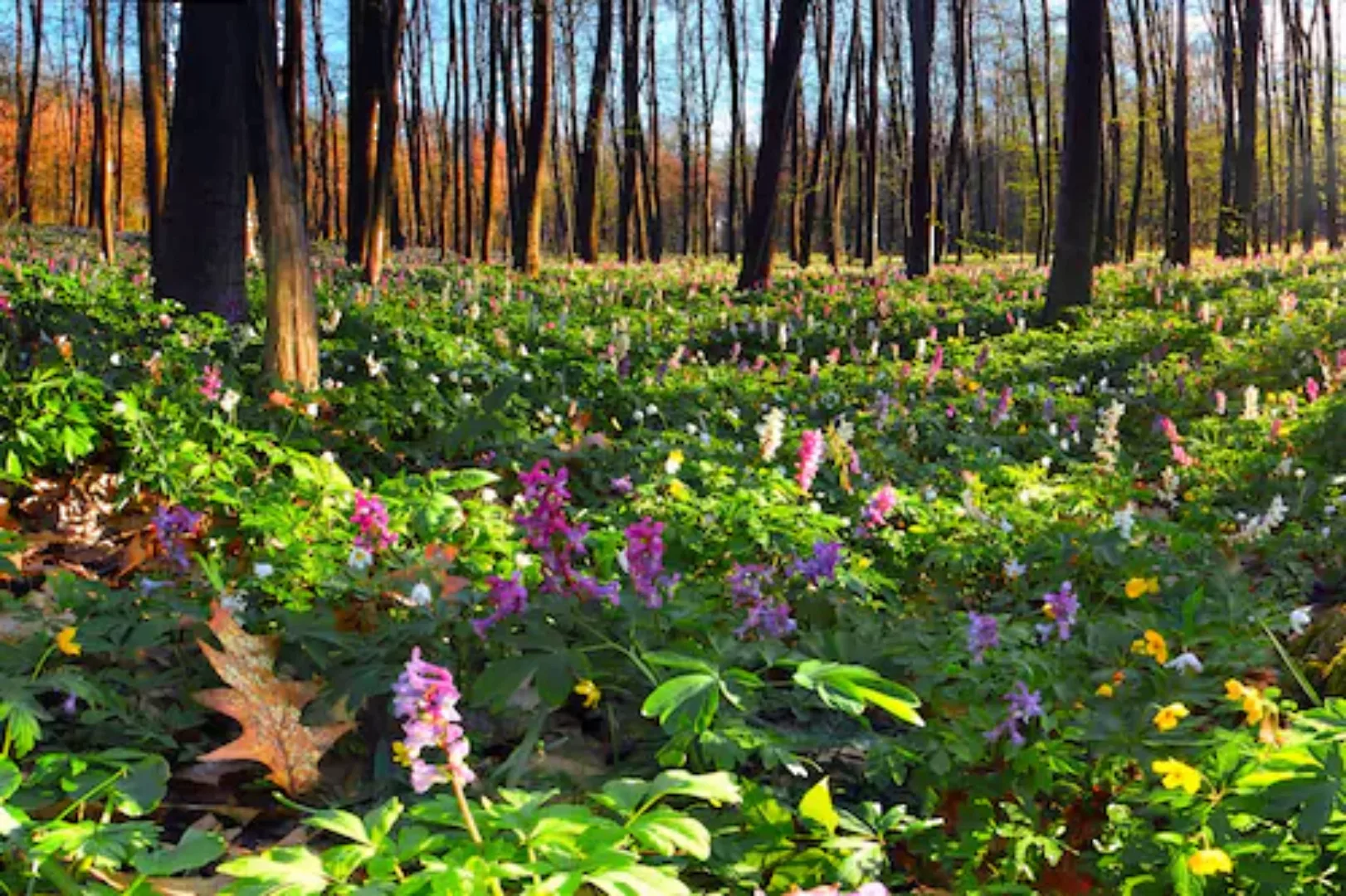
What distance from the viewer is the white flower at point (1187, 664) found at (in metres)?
2.31

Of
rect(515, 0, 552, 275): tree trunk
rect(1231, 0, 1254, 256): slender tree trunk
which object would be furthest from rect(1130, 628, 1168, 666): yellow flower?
rect(1231, 0, 1254, 256): slender tree trunk

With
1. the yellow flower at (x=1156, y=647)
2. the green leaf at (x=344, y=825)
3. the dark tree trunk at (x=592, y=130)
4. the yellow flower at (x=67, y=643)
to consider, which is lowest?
the green leaf at (x=344, y=825)

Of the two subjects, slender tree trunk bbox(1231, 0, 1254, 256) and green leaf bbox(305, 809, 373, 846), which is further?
slender tree trunk bbox(1231, 0, 1254, 256)

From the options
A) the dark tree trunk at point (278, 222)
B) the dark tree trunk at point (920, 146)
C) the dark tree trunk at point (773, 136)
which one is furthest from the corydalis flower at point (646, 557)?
the dark tree trunk at point (920, 146)

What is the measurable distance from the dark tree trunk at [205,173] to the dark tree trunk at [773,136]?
7.66 meters

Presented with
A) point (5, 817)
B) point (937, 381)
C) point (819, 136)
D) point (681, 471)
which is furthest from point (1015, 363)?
point (819, 136)

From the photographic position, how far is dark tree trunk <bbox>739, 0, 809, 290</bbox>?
1350 cm

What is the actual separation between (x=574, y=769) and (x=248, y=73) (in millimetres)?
4636

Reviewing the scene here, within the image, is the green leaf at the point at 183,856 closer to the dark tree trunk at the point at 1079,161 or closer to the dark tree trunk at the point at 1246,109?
the dark tree trunk at the point at 1079,161

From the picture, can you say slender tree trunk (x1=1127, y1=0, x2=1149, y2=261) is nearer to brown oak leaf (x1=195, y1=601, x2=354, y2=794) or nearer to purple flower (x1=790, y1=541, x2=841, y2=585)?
purple flower (x1=790, y1=541, x2=841, y2=585)

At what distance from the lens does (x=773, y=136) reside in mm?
13656

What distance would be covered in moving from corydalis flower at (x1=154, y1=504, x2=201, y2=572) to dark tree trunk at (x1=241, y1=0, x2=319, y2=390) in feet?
8.20

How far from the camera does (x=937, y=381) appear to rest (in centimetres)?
815

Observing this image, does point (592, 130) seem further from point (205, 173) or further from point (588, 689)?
point (588, 689)
